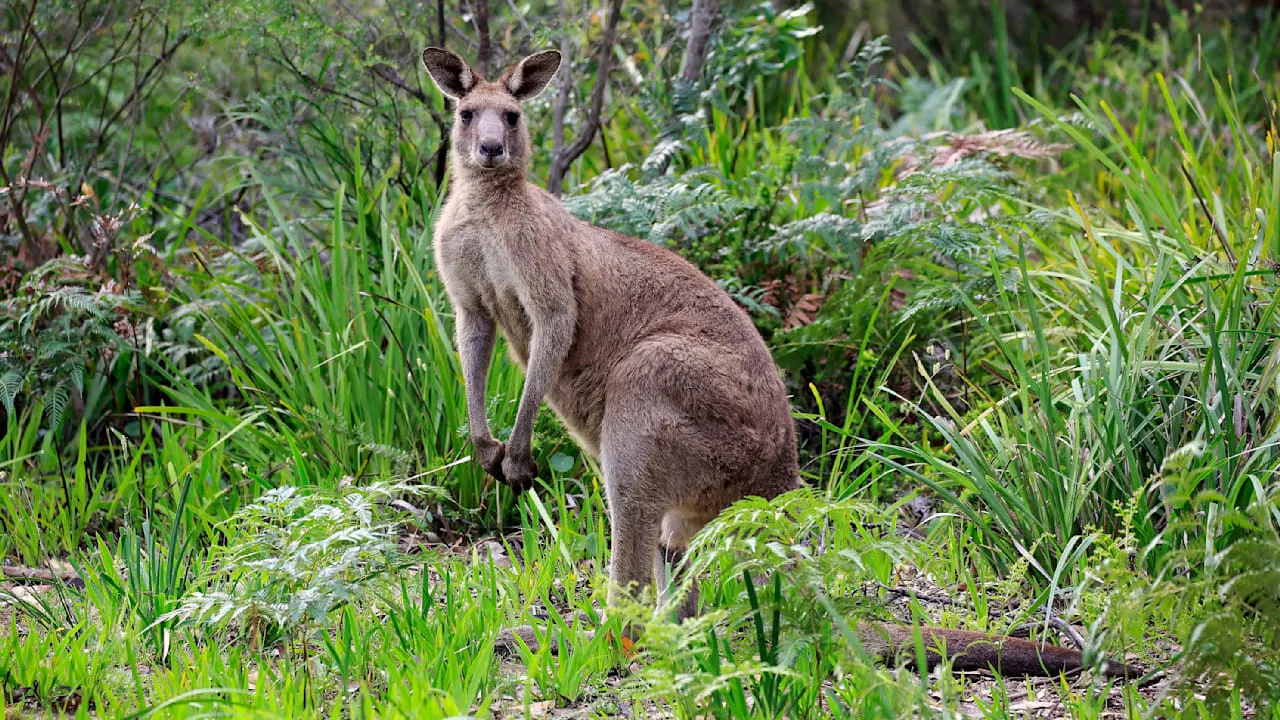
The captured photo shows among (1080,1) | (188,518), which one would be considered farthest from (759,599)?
(1080,1)

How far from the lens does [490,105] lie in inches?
172

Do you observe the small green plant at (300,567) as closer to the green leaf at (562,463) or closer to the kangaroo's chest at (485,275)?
the kangaroo's chest at (485,275)

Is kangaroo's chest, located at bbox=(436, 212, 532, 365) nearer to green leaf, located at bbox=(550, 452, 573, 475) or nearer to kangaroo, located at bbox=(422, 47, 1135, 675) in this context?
kangaroo, located at bbox=(422, 47, 1135, 675)

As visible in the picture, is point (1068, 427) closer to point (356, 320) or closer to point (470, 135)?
point (470, 135)

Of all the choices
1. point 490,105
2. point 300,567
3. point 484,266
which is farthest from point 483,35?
point 300,567

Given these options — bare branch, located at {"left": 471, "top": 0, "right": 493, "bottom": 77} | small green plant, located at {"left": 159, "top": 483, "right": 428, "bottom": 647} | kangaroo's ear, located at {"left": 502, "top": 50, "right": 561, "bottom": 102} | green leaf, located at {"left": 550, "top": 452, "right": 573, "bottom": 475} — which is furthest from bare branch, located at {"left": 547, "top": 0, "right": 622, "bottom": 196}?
small green plant, located at {"left": 159, "top": 483, "right": 428, "bottom": 647}

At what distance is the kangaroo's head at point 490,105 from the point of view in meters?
4.30

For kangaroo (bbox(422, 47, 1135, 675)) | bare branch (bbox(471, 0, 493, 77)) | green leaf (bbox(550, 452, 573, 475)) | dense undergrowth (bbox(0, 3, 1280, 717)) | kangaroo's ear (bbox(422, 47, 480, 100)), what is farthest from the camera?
bare branch (bbox(471, 0, 493, 77))

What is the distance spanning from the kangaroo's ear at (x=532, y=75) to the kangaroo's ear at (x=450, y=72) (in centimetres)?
13

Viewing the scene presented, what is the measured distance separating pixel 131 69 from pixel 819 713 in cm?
597

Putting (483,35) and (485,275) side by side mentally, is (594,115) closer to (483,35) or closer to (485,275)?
(483,35)

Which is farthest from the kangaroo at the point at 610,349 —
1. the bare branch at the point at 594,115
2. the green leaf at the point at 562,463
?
the bare branch at the point at 594,115

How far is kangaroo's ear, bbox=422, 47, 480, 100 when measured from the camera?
443cm

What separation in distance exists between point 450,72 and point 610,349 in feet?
3.86
